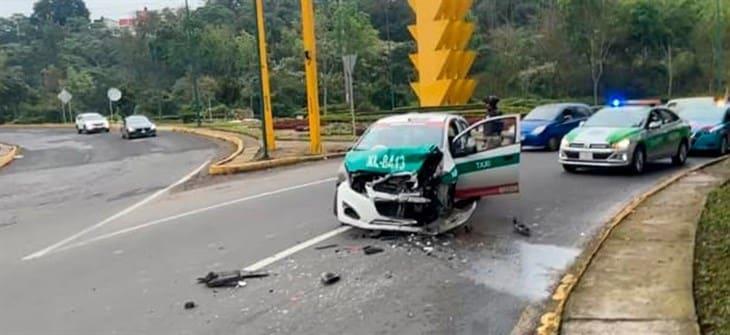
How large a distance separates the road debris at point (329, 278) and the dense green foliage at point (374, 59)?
1827 inches

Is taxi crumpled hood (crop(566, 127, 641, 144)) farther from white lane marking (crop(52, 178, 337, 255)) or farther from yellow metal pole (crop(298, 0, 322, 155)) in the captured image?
yellow metal pole (crop(298, 0, 322, 155))

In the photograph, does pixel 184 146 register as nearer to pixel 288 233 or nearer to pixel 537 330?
pixel 288 233

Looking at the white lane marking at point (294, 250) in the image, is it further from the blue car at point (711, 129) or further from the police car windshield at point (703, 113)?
the police car windshield at point (703, 113)

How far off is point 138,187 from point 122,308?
37.9ft

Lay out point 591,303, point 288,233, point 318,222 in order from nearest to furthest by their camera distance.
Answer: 1. point 591,303
2. point 288,233
3. point 318,222

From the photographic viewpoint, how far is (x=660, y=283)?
6.85m

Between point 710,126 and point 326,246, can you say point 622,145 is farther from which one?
point 326,246

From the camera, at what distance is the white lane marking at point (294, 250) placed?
8398mm

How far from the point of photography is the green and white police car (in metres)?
15.9

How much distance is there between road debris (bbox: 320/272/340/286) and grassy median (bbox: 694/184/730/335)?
11.2 feet

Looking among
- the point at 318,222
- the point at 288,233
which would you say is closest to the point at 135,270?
the point at 288,233

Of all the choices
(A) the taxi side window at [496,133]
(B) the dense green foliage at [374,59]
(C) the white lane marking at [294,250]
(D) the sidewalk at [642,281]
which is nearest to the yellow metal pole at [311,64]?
(A) the taxi side window at [496,133]

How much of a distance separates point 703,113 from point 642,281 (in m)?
16.1

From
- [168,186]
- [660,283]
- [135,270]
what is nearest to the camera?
[660,283]
